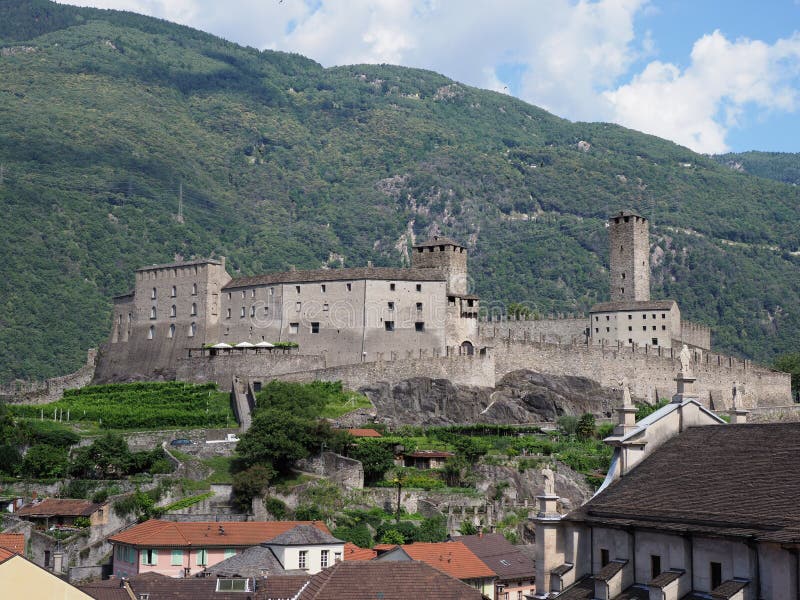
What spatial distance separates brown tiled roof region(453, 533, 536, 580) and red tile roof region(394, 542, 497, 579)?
853mm

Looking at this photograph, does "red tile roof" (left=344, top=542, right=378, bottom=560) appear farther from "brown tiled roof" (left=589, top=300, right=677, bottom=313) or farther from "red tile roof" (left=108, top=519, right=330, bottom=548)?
"brown tiled roof" (left=589, top=300, right=677, bottom=313)

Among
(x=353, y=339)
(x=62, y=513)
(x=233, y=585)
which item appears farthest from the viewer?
(x=353, y=339)

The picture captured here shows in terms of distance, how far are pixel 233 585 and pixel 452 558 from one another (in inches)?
636

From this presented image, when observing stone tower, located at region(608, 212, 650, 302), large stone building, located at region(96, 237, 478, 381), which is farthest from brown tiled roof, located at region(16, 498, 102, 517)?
stone tower, located at region(608, 212, 650, 302)

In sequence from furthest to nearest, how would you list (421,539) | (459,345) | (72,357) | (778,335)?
1. (778,335)
2. (72,357)
3. (459,345)
4. (421,539)

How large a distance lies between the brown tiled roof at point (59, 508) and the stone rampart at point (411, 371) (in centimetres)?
2362

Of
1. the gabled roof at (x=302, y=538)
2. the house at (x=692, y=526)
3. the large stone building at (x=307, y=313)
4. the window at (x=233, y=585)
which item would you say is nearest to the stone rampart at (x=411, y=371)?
the large stone building at (x=307, y=313)

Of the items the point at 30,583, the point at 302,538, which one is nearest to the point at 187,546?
the point at 302,538

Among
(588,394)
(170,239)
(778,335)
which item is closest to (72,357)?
(170,239)

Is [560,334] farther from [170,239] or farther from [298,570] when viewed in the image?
[170,239]

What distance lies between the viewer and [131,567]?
62.9m

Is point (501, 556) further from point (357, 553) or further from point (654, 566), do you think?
point (654, 566)

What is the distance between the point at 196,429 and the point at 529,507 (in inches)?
951

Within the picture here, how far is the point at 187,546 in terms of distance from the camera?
62.2 m
